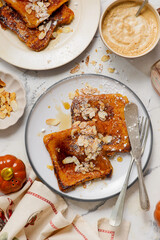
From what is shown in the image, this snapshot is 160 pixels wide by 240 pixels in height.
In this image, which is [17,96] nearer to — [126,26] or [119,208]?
[126,26]

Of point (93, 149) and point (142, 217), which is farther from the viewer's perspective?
point (142, 217)

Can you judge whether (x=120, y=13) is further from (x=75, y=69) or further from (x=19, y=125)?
(x=19, y=125)

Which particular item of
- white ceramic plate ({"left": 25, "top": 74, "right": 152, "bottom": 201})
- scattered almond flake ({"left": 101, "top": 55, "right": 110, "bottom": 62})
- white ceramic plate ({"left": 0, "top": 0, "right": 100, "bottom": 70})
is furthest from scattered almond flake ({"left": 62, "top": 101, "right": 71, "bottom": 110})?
scattered almond flake ({"left": 101, "top": 55, "right": 110, "bottom": 62})

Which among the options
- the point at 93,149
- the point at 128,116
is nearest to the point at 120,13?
the point at 128,116

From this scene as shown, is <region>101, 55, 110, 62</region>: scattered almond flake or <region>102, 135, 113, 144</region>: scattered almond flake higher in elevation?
<region>101, 55, 110, 62</region>: scattered almond flake

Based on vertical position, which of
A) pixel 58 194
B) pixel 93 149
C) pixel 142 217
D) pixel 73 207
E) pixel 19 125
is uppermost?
pixel 19 125

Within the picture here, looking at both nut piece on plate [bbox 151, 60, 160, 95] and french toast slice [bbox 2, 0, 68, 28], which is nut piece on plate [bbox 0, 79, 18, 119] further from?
nut piece on plate [bbox 151, 60, 160, 95]

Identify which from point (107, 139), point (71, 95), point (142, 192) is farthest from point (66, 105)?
point (142, 192)
